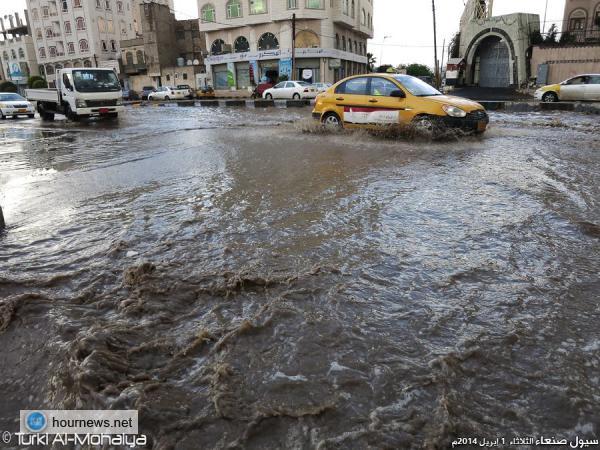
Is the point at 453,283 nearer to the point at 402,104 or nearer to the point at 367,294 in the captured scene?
the point at 367,294

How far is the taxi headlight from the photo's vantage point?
26.9 ft

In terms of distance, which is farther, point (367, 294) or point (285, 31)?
point (285, 31)

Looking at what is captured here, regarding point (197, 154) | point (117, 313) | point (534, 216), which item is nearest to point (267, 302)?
point (117, 313)

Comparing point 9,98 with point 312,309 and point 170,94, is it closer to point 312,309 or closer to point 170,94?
point 170,94

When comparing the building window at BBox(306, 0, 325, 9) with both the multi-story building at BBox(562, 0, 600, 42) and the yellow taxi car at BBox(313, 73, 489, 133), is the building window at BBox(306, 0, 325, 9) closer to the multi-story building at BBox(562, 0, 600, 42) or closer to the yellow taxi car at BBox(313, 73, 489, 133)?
the multi-story building at BBox(562, 0, 600, 42)

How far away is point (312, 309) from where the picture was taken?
255 cm

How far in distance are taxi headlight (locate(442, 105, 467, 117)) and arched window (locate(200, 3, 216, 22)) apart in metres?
38.9

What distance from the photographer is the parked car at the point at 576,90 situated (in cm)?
1748

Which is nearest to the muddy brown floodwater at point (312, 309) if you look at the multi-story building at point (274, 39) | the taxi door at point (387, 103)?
the taxi door at point (387, 103)

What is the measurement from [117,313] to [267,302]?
0.92 metres

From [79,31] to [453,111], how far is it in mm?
59783

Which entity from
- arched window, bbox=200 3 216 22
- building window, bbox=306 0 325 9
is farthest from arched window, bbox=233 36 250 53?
building window, bbox=306 0 325 9

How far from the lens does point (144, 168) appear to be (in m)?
7.19

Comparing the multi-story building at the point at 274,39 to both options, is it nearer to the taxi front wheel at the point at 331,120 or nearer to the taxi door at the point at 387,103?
the taxi front wheel at the point at 331,120
